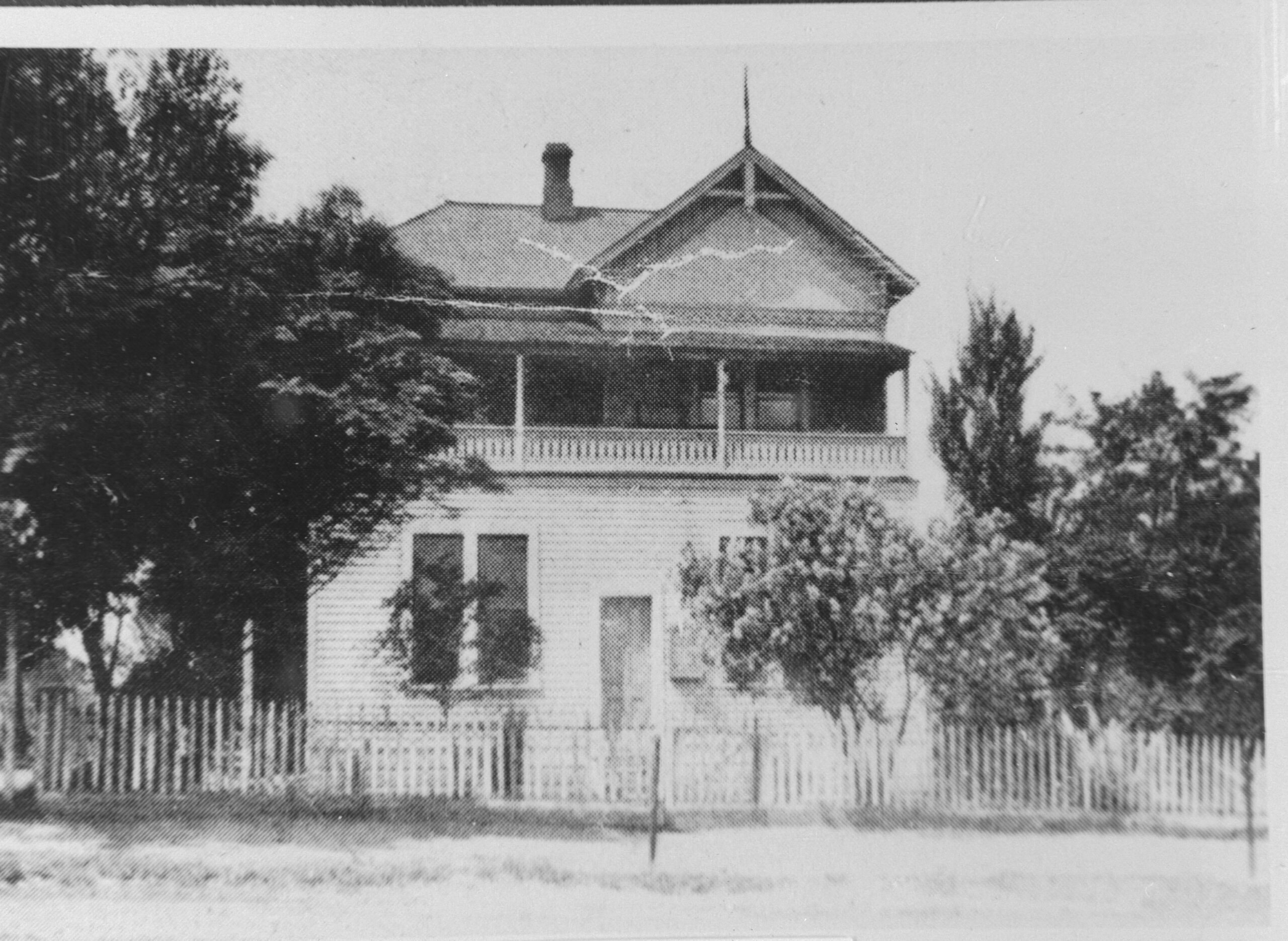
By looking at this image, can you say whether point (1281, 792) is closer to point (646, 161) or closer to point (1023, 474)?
point (1023, 474)

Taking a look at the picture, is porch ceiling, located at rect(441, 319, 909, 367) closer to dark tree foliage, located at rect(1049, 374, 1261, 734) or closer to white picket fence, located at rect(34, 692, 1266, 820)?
dark tree foliage, located at rect(1049, 374, 1261, 734)

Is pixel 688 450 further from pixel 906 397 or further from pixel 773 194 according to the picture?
pixel 773 194

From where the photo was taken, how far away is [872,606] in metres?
6.72

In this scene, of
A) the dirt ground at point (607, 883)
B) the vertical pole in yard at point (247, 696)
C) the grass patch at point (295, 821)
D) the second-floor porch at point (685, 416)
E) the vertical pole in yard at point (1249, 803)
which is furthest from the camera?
the second-floor porch at point (685, 416)

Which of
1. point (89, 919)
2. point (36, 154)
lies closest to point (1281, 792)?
point (89, 919)

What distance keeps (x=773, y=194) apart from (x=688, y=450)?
1.83 meters

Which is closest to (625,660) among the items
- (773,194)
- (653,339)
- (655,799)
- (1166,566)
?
(655,799)

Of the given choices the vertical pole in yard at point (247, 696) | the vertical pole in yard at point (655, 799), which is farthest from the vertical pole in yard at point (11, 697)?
the vertical pole in yard at point (655, 799)

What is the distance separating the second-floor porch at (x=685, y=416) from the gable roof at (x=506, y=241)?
0.55 metres

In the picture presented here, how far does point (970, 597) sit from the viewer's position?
667cm

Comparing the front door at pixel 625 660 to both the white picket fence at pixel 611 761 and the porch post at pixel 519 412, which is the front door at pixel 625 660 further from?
the porch post at pixel 519 412

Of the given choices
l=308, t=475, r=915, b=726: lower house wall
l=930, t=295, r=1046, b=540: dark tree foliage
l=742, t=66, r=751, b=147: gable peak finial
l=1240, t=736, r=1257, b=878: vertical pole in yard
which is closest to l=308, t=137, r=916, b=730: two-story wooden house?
l=308, t=475, r=915, b=726: lower house wall

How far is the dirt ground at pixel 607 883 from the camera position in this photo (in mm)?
6203

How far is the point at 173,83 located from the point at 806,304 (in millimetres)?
4395
